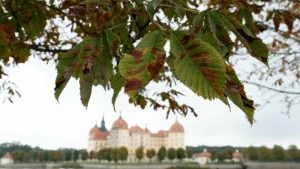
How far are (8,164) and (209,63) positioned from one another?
372 feet

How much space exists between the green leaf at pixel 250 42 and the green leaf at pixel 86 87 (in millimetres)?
473

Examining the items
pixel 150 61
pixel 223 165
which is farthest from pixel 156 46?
pixel 223 165

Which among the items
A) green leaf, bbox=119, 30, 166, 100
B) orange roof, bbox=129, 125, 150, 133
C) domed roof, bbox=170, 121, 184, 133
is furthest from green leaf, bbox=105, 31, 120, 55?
domed roof, bbox=170, 121, 184, 133

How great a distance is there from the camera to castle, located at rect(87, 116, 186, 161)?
96.0 meters

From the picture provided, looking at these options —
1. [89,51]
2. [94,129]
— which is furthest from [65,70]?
[94,129]

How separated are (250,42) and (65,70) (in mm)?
580

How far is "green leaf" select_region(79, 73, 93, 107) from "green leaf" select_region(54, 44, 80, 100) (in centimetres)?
7

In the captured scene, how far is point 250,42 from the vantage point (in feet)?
3.12

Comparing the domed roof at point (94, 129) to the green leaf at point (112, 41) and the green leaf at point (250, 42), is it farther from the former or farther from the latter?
the green leaf at point (250, 42)

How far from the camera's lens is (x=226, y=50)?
0.95 m

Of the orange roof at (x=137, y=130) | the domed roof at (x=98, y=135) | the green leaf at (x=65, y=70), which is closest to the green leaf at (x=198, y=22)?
the green leaf at (x=65, y=70)

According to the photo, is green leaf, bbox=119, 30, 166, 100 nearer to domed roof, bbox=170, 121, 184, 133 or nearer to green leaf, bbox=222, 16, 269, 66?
green leaf, bbox=222, 16, 269, 66

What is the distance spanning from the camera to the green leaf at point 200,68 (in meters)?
0.72

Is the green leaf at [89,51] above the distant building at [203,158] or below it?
above
